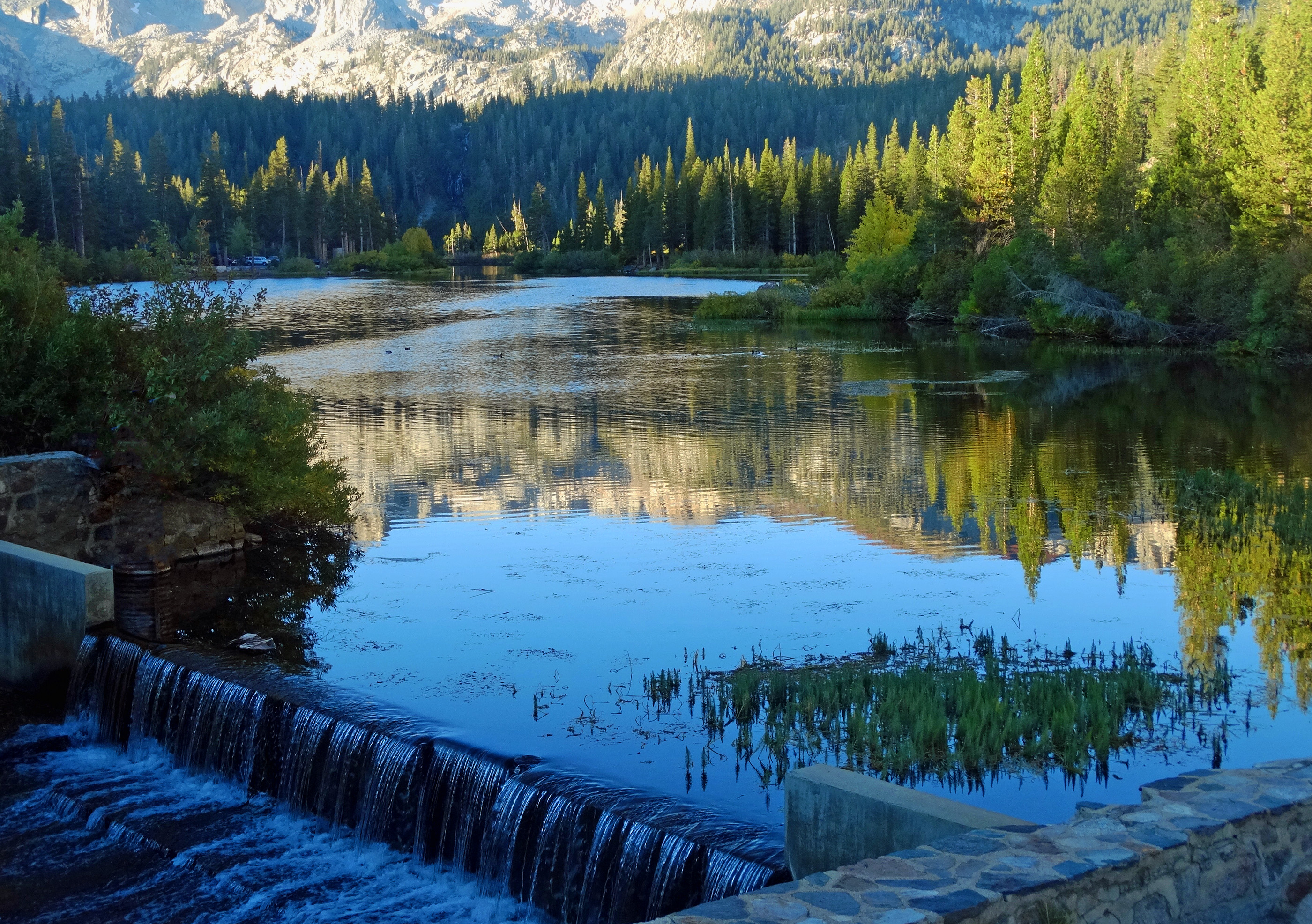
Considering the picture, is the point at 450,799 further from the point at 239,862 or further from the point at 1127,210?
the point at 1127,210

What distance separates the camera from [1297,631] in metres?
13.3

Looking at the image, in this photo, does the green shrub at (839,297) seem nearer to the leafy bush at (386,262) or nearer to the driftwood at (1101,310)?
the driftwood at (1101,310)

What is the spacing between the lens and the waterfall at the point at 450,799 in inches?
337

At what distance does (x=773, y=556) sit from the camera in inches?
683

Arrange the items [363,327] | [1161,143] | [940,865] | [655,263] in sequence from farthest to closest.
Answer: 1. [655,263]
2. [1161,143]
3. [363,327]
4. [940,865]

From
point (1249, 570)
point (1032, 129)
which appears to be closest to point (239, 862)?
point (1249, 570)

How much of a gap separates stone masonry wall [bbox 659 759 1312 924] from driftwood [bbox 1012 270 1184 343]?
44.0 m

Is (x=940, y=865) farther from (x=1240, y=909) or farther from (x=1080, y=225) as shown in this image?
(x=1080, y=225)

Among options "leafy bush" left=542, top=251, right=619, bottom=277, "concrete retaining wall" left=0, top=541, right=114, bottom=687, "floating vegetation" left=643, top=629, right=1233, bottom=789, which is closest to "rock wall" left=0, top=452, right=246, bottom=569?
"concrete retaining wall" left=0, top=541, right=114, bottom=687

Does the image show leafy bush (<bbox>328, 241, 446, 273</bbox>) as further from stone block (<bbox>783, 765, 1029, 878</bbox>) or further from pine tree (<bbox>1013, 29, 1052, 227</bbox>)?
stone block (<bbox>783, 765, 1029, 878</bbox>)

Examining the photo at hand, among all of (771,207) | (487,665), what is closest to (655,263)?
(771,207)

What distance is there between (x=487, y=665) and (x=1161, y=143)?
6228 cm

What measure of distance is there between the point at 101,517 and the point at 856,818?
12.8 m

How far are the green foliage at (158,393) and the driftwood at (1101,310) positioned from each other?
3797 centimetres
